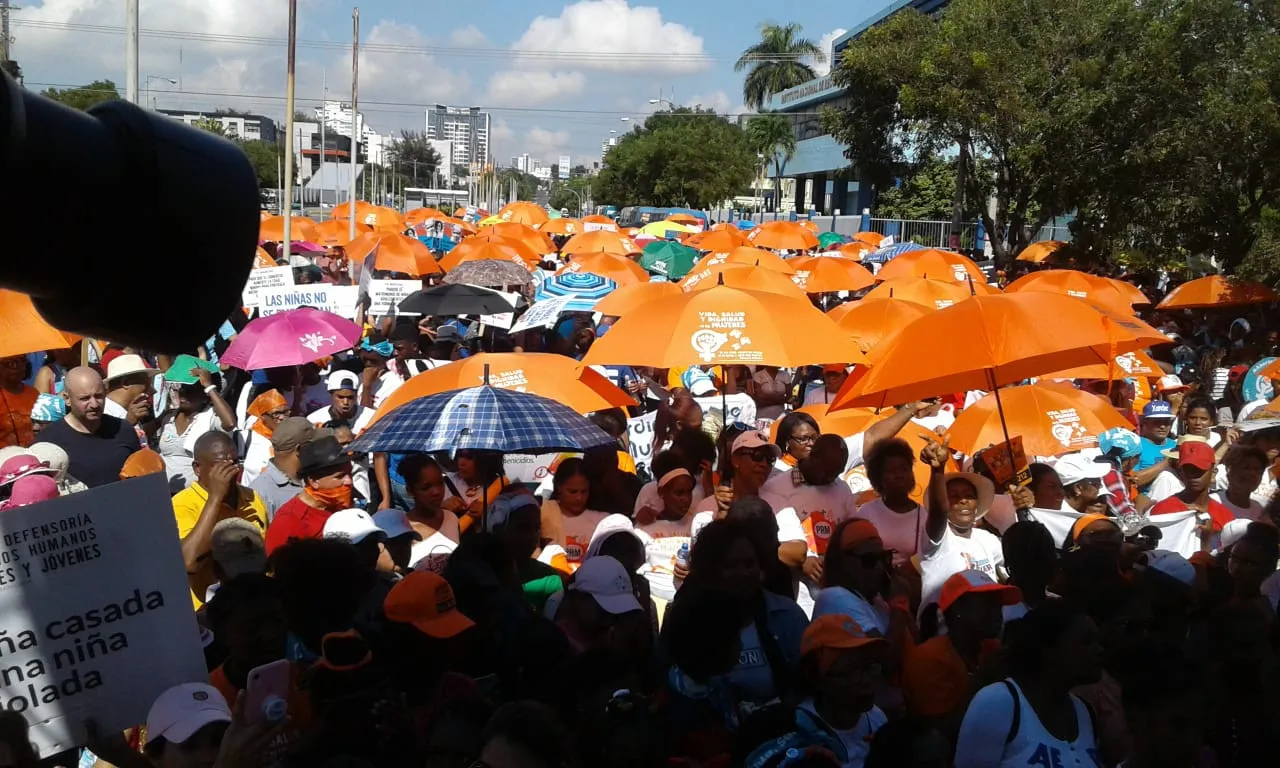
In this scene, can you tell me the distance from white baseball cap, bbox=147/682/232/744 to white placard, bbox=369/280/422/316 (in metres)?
9.91

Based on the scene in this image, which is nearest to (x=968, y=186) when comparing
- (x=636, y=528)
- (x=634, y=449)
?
(x=634, y=449)

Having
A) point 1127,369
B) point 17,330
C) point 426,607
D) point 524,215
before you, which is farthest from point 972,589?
point 524,215

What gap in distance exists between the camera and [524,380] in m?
6.90

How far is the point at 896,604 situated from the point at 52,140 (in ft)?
12.8

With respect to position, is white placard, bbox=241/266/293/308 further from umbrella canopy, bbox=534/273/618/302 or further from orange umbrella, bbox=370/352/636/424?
orange umbrella, bbox=370/352/636/424

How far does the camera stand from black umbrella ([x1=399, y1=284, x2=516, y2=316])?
12.1m

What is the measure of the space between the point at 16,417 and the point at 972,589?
582cm

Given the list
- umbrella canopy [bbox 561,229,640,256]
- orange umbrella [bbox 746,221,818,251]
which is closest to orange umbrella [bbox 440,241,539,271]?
umbrella canopy [bbox 561,229,640,256]

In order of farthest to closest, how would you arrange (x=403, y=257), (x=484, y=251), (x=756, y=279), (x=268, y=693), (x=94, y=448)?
(x=484, y=251) → (x=403, y=257) → (x=756, y=279) → (x=94, y=448) → (x=268, y=693)

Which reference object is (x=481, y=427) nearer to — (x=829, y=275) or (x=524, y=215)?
(x=829, y=275)

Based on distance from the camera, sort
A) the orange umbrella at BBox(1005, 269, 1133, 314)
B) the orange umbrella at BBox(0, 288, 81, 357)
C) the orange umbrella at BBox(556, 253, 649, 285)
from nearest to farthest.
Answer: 1. the orange umbrella at BBox(0, 288, 81, 357)
2. the orange umbrella at BBox(1005, 269, 1133, 314)
3. the orange umbrella at BBox(556, 253, 649, 285)

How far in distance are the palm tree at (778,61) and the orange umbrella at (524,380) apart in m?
78.6

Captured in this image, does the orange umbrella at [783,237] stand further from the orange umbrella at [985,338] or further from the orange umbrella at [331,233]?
the orange umbrella at [985,338]

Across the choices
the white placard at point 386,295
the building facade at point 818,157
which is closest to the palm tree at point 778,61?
the building facade at point 818,157
